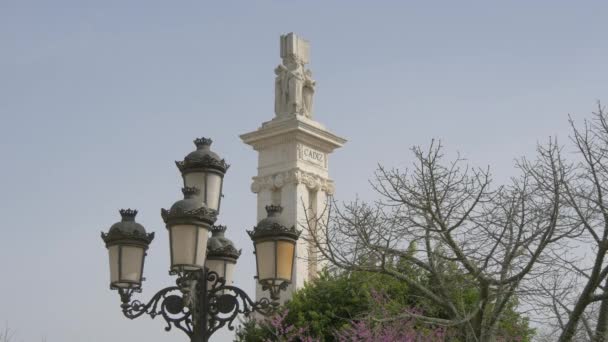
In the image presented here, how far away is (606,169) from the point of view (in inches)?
463

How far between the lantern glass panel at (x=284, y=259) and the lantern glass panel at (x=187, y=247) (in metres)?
0.66

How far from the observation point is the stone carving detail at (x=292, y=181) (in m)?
28.1

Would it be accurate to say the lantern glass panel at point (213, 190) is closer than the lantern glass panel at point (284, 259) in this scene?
No

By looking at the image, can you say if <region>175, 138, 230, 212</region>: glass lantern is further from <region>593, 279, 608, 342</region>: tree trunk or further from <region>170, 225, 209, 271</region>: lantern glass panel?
<region>593, 279, 608, 342</region>: tree trunk

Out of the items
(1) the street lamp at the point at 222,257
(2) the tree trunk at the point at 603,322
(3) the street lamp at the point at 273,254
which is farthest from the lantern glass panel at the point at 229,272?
(2) the tree trunk at the point at 603,322

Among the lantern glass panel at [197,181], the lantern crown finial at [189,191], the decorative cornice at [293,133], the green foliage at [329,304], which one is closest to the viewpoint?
the lantern crown finial at [189,191]

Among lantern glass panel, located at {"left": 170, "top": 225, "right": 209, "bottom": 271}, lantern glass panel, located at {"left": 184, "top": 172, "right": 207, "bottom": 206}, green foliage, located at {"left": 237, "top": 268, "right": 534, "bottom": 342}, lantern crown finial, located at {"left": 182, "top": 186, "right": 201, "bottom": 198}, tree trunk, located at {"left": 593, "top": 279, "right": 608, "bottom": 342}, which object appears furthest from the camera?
green foliage, located at {"left": 237, "top": 268, "right": 534, "bottom": 342}

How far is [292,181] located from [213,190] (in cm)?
1910

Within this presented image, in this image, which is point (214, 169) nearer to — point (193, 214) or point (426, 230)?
point (193, 214)

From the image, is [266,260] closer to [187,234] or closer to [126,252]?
[187,234]

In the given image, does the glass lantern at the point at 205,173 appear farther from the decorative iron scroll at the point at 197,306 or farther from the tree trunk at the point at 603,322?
the tree trunk at the point at 603,322

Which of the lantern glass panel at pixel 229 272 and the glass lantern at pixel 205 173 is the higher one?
the glass lantern at pixel 205 173

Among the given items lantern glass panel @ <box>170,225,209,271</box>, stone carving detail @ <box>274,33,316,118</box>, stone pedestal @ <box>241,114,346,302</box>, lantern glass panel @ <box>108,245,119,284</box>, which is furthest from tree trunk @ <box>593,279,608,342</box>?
stone carving detail @ <box>274,33,316,118</box>

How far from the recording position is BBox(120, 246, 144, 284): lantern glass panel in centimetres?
823
